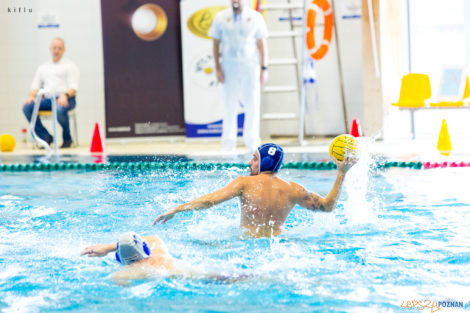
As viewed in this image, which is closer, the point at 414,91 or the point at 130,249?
the point at 130,249

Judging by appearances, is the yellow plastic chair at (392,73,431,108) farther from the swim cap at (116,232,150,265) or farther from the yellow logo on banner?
the swim cap at (116,232,150,265)

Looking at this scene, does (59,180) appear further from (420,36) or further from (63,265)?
(420,36)

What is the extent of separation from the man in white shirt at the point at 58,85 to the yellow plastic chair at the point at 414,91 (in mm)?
4113

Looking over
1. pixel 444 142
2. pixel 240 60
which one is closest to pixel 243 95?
pixel 240 60

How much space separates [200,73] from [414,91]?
2.85 m

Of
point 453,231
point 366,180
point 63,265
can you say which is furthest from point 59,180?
point 453,231

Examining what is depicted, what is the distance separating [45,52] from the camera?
34.2 feet

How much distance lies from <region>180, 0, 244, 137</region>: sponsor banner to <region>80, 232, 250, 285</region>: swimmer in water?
22.9 ft

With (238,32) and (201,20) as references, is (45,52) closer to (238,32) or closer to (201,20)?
(201,20)

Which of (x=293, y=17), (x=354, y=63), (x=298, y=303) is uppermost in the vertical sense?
(x=293, y=17)

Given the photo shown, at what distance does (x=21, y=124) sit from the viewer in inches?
421

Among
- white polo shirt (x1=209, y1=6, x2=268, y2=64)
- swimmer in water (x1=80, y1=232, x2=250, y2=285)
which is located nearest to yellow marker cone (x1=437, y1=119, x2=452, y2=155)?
white polo shirt (x1=209, y1=6, x2=268, y2=64)

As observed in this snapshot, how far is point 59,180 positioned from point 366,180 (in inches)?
105

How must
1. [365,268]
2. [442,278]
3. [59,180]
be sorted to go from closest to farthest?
1. [442,278]
2. [365,268]
3. [59,180]
